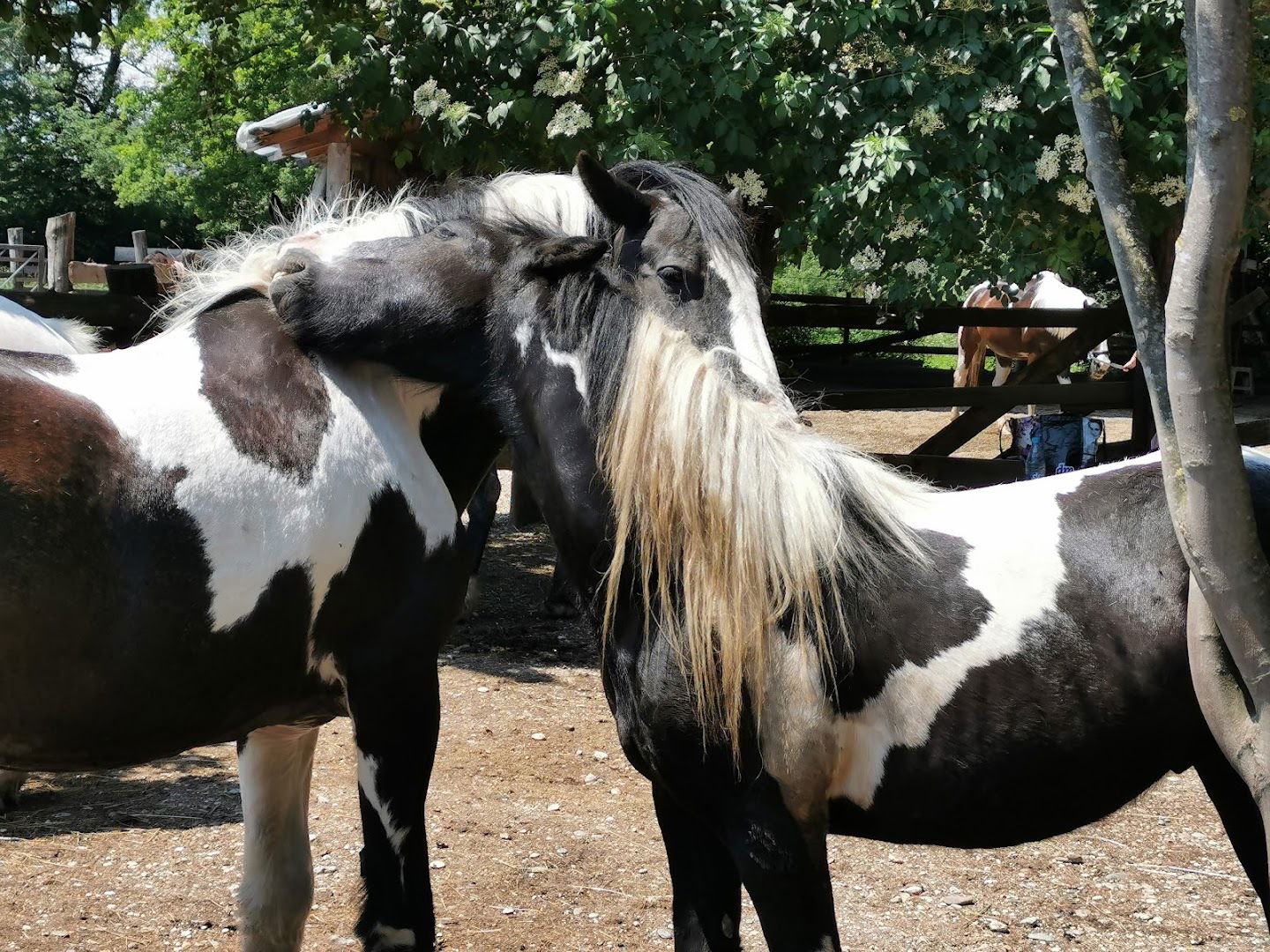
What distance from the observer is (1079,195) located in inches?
196

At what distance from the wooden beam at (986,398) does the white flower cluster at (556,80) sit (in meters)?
3.06

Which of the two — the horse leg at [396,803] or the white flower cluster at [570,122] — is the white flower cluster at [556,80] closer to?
the white flower cluster at [570,122]

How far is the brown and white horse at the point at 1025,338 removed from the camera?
9758 mm

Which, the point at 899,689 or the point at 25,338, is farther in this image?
the point at 25,338

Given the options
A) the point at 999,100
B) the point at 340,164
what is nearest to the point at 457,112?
the point at 340,164

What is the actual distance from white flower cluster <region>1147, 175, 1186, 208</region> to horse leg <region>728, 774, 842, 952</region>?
420cm

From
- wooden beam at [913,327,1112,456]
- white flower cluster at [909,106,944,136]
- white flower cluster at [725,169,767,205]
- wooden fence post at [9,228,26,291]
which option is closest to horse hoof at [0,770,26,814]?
white flower cluster at [725,169,767,205]

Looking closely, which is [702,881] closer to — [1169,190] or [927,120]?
[927,120]

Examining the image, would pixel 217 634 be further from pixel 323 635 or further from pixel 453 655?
pixel 453 655

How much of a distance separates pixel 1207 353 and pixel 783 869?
1.03 meters

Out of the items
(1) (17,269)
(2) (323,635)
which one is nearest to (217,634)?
(2) (323,635)

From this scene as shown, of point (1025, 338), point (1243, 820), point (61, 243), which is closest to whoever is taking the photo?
point (1243, 820)

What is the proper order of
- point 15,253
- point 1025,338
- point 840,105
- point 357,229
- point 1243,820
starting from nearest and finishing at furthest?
point 1243,820, point 357,229, point 840,105, point 1025,338, point 15,253

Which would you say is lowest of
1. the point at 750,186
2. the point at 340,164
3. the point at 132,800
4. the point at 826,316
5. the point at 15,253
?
the point at 132,800
